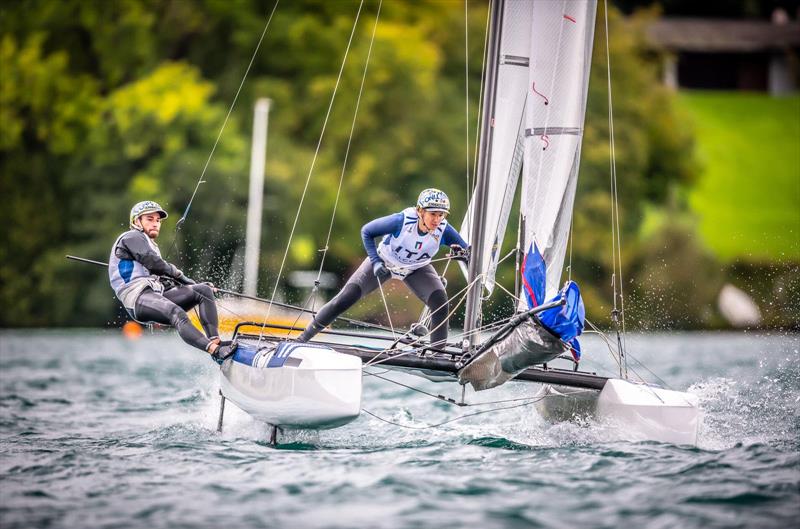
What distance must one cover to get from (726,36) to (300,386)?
51.1 metres

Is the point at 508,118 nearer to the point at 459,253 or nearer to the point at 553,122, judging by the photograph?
the point at 553,122

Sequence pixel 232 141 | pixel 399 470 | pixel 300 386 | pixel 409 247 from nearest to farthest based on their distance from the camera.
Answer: pixel 399 470, pixel 300 386, pixel 409 247, pixel 232 141

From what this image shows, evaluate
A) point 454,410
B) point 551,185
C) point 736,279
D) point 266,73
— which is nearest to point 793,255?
point 736,279

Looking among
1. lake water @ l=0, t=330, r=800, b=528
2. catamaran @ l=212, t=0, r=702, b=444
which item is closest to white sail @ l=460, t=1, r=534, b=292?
catamaran @ l=212, t=0, r=702, b=444

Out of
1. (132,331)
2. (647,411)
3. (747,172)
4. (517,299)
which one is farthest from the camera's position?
(747,172)

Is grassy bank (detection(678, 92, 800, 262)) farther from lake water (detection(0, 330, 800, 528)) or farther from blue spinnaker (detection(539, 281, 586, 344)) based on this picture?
blue spinnaker (detection(539, 281, 586, 344))

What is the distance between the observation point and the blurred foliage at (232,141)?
27719 millimetres

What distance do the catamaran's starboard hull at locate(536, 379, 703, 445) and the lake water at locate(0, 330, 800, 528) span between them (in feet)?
0.36

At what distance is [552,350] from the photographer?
7.85 m

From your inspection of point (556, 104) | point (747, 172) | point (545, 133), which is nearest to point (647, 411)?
point (545, 133)

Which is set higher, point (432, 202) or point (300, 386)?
point (432, 202)

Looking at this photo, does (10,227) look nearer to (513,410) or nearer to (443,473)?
(513,410)

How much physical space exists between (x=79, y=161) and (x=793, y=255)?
19.0m

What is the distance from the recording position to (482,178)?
9.21m
